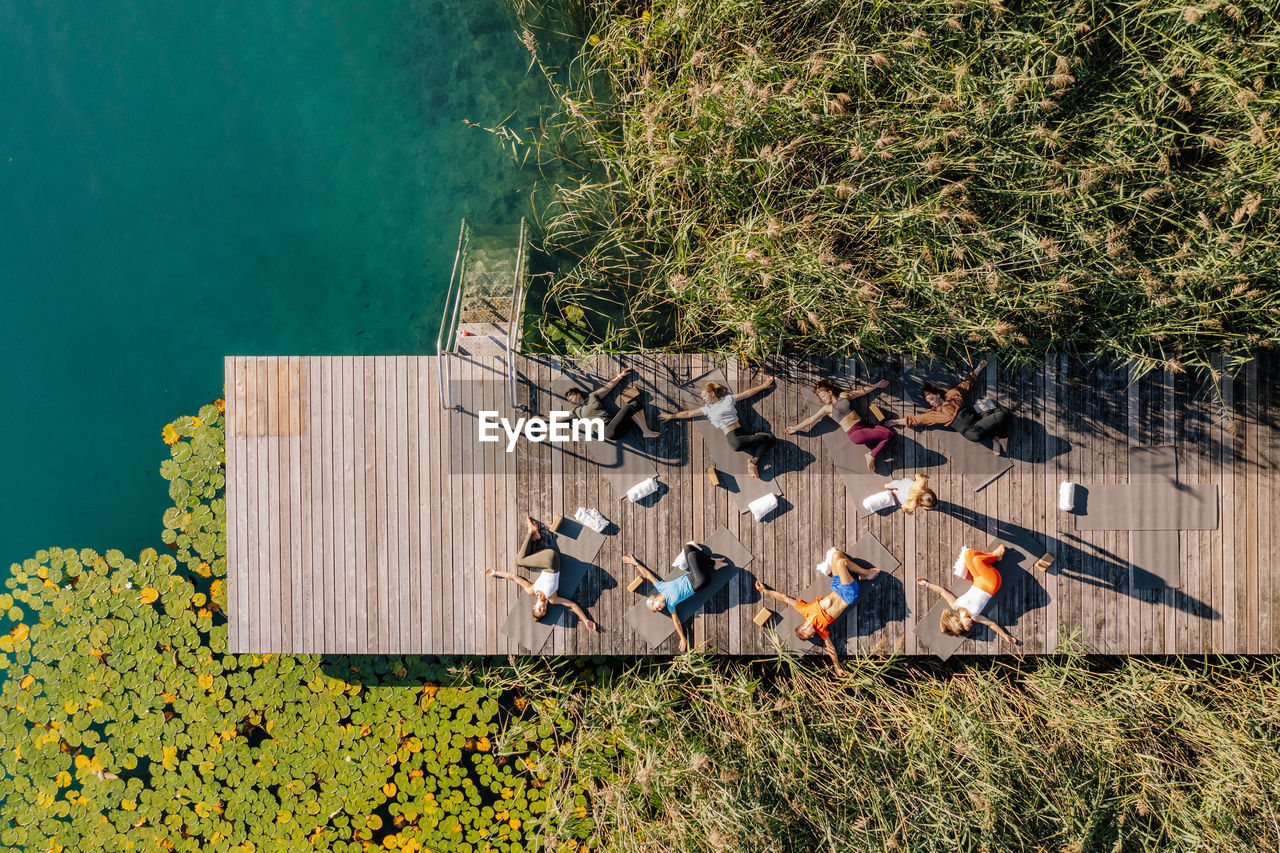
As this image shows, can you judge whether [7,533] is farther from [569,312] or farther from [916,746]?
[916,746]

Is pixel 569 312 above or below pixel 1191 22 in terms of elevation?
below

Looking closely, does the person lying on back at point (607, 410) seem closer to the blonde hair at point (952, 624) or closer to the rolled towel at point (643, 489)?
the rolled towel at point (643, 489)

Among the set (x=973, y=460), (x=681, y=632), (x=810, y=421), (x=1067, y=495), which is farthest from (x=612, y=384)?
(x=1067, y=495)

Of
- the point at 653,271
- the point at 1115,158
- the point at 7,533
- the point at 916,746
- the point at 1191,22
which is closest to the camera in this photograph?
the point at 1191,22

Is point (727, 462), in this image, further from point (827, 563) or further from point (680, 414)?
point (827, 563)

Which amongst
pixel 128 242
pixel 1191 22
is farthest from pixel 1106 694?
pixel 128 242

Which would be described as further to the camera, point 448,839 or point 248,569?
point 448,839

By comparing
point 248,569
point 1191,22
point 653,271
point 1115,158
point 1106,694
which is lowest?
point 1106,694
